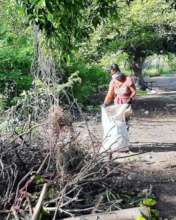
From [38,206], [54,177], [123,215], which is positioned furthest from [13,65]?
[38,206]

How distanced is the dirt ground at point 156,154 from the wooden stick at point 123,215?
22.1 inches

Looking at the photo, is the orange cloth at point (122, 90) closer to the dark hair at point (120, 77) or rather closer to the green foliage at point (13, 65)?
the dark hair at point (120, 77)

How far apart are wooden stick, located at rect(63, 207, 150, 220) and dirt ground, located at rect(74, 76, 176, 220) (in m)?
0.56

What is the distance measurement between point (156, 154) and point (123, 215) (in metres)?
4.10

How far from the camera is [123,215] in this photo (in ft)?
21.3

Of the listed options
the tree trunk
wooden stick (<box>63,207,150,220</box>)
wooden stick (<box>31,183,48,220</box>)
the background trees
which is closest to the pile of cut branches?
wooden stick (<box>31,183,48,220</box>)

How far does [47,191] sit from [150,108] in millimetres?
15186

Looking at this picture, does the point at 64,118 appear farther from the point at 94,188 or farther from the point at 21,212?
the point at 21,212

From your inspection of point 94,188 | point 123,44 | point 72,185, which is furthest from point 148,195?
point 123,44

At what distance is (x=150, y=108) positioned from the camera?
70.8 ft

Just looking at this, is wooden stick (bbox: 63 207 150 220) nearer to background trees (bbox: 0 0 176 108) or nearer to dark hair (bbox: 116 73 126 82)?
background trees (bbox: 0 0 176 108)

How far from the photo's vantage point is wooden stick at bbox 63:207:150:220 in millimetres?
6371

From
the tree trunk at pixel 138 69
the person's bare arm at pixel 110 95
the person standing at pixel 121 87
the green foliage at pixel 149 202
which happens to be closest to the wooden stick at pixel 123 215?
the green foliage at pixel 149 202

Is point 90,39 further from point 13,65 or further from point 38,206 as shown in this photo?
point 38,206
